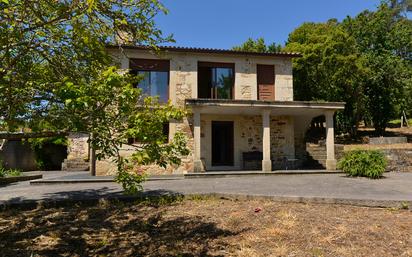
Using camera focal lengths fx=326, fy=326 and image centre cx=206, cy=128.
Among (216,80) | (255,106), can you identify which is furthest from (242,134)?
(216,80)

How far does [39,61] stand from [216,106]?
7.99m

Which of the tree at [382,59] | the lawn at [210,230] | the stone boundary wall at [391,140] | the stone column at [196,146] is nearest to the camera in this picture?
the lawn at [210,230]

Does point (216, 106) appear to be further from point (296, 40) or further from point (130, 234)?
point (296, 40)

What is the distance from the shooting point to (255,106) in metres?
13.1

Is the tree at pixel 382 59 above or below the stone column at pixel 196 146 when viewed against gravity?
above

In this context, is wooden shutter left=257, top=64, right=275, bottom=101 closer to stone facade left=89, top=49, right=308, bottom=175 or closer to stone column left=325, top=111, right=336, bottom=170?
stone facade left=89, top=49, right=308, bottom=175

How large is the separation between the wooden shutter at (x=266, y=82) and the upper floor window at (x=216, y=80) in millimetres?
1277

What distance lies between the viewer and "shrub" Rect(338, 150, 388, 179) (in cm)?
1120

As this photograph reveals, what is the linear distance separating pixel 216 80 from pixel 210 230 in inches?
415

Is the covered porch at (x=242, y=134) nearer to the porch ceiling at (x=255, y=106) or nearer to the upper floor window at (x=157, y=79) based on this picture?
the porch ceiling at (x=255, y=106)

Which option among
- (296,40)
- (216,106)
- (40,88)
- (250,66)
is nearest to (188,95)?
(216,106)

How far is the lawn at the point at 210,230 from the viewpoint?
4.49 meters

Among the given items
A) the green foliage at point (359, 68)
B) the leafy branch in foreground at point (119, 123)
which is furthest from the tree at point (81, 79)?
the green foliage at point (359, 68)

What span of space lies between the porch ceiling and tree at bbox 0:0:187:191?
23.1 ft
